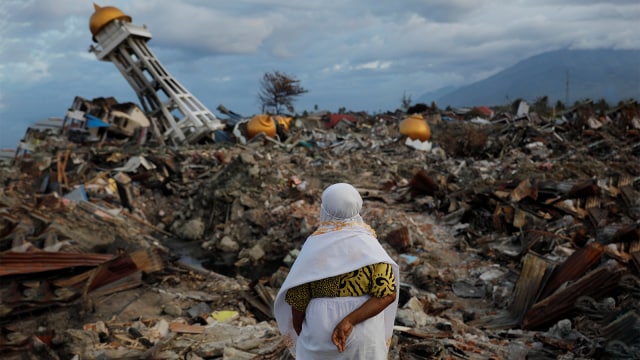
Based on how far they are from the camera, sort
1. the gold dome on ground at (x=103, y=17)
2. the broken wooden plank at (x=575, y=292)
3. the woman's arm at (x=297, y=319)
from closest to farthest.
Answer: the woman's arm at (x=297, y=319)
the broken wooden plank at (x=575, y=292)
the gold dome on ground at (x=103, y=17)

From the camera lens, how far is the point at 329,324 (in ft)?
6.82

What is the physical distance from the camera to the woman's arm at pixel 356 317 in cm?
204

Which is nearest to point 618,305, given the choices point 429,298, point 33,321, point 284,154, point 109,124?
point 429,298

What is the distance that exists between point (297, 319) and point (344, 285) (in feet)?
1.15

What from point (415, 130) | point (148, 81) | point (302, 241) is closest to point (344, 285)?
point (302, 241)

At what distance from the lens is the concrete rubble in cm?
398

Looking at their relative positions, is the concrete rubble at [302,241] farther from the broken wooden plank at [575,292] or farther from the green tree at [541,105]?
the green tree at [541,105]

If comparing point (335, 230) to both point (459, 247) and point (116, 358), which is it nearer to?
point (116, 358)

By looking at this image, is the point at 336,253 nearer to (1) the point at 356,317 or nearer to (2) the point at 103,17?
(1) the point at 356,317

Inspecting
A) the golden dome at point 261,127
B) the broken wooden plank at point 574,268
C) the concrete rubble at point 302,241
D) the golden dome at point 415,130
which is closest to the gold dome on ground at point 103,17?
the concrete rubble at point 302,241

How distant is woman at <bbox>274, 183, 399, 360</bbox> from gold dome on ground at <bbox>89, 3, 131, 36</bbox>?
58.6ft

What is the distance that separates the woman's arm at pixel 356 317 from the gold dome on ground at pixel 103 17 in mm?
18108

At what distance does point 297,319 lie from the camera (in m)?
2.27

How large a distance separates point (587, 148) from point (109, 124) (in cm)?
1617
